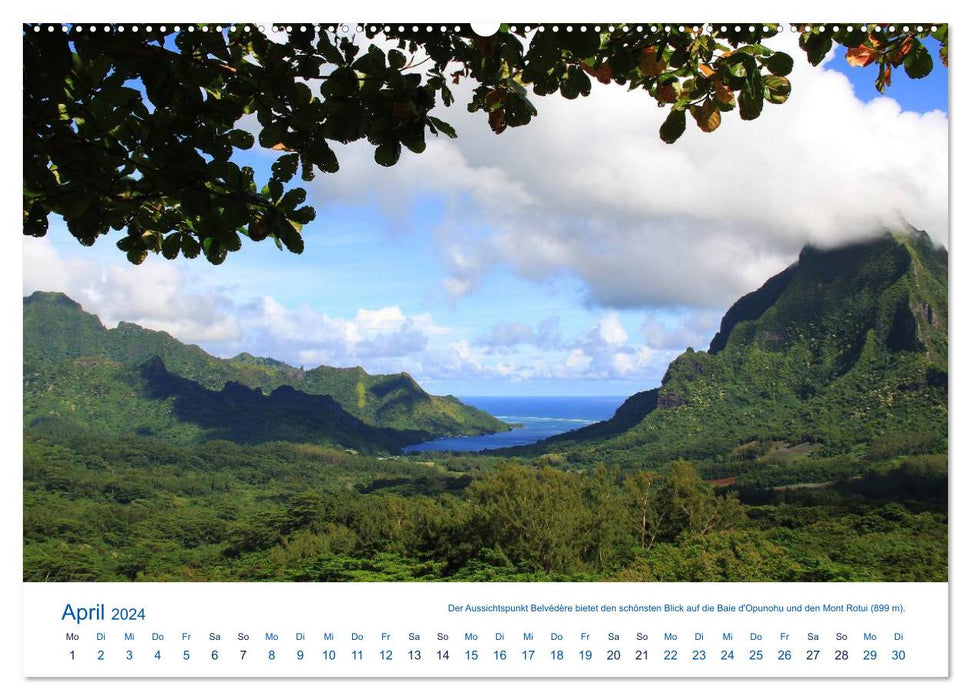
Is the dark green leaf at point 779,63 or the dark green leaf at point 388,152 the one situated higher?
the dark green leaf at point 779,63

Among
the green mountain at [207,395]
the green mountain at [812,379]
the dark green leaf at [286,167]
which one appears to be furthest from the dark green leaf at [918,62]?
the green mountain at [207,395]

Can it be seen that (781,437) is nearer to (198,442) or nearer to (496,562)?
(496,562)

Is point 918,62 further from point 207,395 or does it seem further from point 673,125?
point 207,395

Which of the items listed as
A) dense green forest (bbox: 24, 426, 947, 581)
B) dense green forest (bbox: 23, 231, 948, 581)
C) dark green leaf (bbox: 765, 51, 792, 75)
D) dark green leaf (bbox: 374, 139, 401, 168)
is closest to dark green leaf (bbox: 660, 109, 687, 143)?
dark green leaf (bbox: 765, 51, 792, 75)

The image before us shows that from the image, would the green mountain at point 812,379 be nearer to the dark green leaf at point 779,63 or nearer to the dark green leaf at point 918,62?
the dark green leaf at point 918,62

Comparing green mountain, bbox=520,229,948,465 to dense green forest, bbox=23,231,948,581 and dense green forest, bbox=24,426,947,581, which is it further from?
dense green forest, bbox=24,426,947,581
